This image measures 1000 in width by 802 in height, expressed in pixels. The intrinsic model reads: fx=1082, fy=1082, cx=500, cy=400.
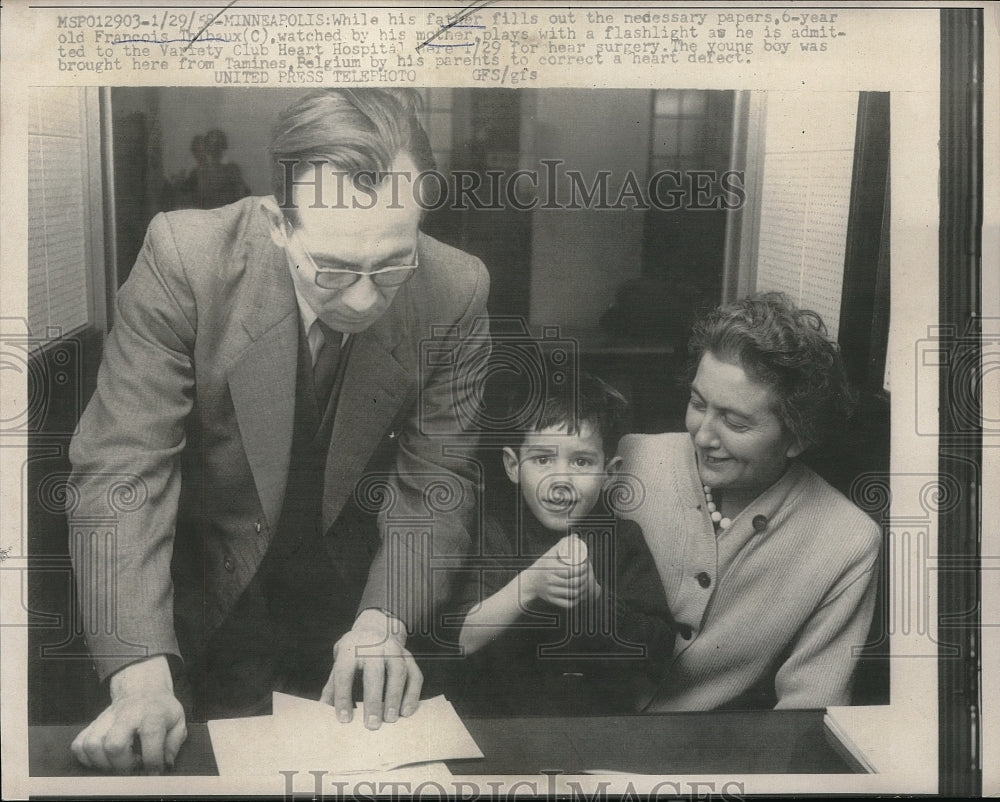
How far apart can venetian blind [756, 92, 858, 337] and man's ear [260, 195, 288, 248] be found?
1.38 meters

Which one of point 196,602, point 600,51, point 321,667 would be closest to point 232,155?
point 600,51

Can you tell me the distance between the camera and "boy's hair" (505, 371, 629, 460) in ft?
10.3

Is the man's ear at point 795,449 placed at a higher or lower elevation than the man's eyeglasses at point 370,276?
lower

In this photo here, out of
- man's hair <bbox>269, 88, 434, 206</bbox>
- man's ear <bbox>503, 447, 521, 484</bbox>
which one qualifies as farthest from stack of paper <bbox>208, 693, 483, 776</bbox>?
man's hair <bbox>269, 88, 434, 206</bbox>

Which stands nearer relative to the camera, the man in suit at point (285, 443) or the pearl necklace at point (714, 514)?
the man in suit at point (285, 443)

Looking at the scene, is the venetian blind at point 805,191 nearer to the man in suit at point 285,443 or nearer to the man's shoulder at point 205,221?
the man in suit at point 285,443

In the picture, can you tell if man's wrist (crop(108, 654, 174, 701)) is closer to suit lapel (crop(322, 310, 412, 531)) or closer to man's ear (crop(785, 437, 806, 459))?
suit lapel (crop(322, 310, 412, 531))

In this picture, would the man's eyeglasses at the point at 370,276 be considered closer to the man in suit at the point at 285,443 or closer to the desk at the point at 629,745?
the man in suit at the point at 285,443

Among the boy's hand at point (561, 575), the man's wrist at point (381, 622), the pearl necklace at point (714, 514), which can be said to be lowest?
the man's wrist at point (381, 622)

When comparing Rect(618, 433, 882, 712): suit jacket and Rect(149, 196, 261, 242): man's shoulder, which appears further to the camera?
Rect(618, 433, 882, 712): suit jacket

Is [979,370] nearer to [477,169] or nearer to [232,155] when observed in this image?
[477,169]

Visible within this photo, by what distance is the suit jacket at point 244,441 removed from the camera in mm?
3109

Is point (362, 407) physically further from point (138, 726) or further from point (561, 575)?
point (138, 726)

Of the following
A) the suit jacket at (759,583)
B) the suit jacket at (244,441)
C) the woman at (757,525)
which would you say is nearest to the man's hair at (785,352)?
the woman at (757,525)
